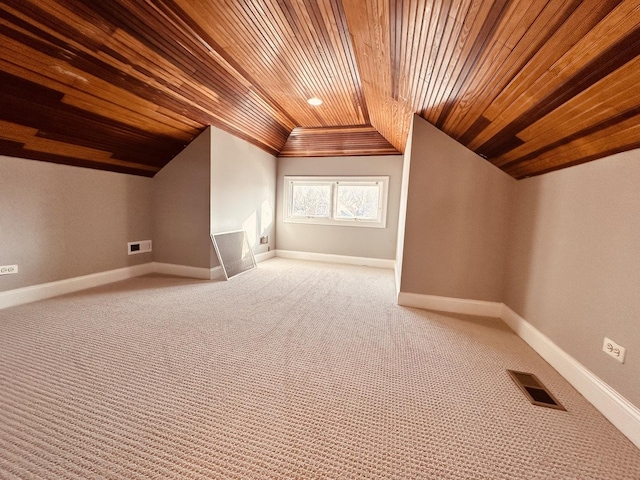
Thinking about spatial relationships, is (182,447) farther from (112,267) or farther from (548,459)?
(112,267)

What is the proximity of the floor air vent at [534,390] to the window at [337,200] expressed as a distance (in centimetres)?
329

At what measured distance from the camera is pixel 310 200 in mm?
5191

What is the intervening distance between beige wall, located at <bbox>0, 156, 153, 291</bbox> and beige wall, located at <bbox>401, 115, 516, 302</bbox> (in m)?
3.61

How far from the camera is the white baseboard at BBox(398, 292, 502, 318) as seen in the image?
2.70 meters

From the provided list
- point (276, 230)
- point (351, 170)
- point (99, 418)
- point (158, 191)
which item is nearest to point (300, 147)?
point (351, 170)

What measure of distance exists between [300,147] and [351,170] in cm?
106

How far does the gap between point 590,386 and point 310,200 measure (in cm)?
440

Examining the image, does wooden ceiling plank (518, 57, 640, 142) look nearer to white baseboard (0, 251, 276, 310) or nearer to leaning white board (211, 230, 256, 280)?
leaning white board (211, 230, 256, 280)

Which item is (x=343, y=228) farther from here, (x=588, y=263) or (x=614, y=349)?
(x=614, y=349)

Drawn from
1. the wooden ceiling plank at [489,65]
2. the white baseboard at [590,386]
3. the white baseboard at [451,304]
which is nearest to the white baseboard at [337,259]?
the white baseboard at [451,304]

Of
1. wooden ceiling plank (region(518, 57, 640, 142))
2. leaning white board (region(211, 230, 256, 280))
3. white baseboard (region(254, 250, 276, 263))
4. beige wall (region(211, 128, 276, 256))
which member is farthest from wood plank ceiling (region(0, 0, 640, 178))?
white baseboard (region(254, 250, 276, 263))

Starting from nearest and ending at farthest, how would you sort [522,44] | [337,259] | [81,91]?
Answer: [522,44] → [81,91] → [337,259]

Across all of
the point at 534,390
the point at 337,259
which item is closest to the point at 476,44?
the point at 534,390

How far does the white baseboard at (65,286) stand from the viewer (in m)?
2.49
